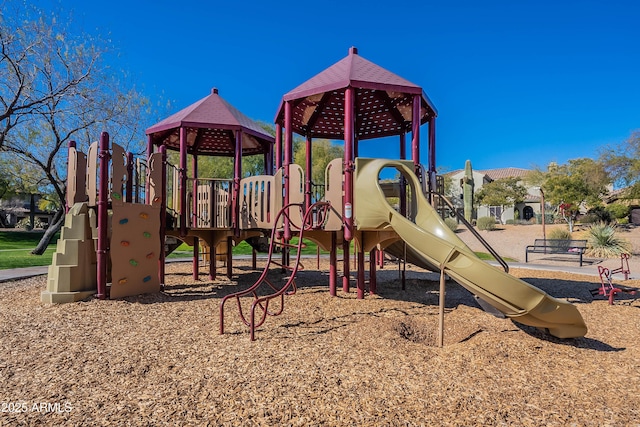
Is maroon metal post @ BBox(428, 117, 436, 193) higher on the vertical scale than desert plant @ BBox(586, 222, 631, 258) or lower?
higher

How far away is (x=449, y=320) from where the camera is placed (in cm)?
646

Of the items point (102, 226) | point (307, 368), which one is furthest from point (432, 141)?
point (102, 226)

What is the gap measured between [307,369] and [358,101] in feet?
25.0

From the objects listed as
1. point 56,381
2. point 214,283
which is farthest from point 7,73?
point 56,381

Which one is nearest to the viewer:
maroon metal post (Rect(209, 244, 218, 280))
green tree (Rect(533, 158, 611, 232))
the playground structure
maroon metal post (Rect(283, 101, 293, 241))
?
the playground structure

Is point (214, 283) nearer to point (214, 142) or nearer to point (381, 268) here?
point (214, 142)

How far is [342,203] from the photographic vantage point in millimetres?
7305

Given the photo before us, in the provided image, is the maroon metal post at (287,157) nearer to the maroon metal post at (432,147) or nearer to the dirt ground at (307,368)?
the dirt ground at (307,368)

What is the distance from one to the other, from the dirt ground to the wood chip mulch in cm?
2

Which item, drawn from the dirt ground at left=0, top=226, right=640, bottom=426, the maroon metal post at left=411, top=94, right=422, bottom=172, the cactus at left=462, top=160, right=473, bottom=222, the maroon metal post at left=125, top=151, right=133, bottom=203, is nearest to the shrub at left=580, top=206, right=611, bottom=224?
the cactus at left=462, top=160, right=473, bottom=222

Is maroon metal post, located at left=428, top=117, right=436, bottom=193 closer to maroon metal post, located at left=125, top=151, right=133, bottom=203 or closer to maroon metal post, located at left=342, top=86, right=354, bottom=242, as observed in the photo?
maroon metal post, located at left=342, top=86, right=354, bottom=242

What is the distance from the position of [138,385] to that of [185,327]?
2118 millimetres

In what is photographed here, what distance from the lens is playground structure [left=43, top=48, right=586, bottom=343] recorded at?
203 inches

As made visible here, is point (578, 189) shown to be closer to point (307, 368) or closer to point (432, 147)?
point (432, 147)
